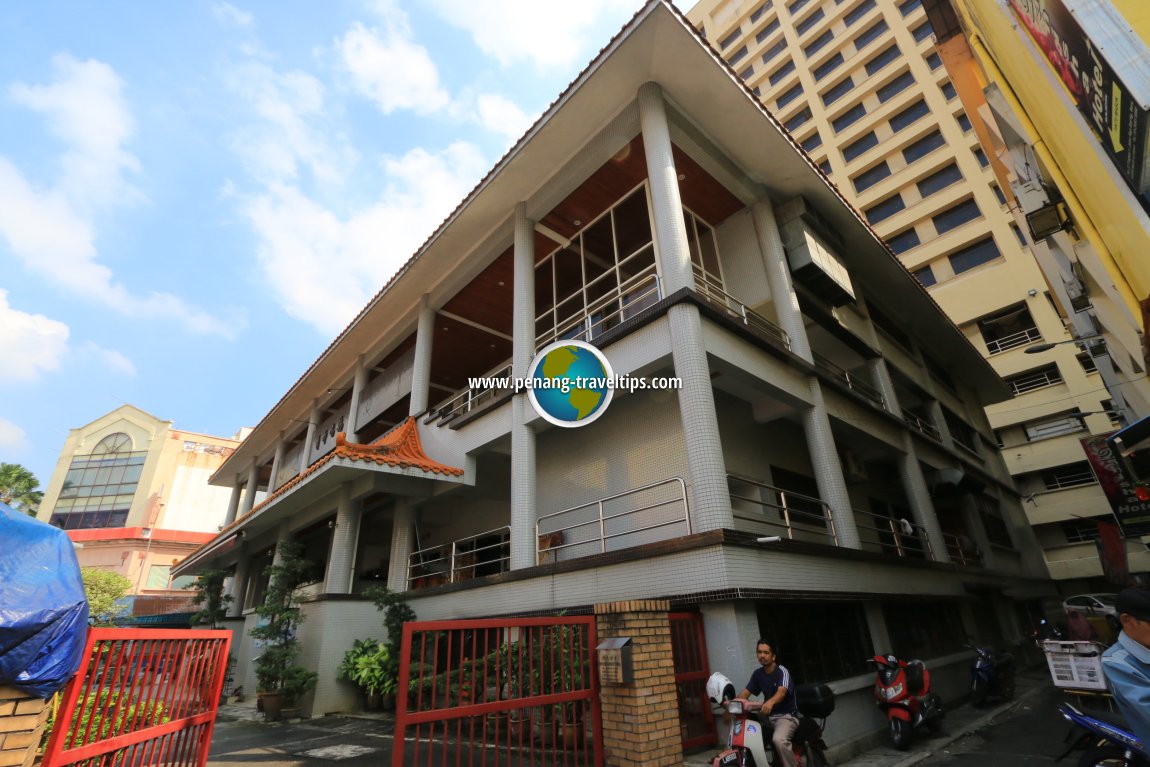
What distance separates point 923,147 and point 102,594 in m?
44.3

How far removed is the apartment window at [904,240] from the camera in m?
30.9

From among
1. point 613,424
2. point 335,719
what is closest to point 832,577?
point 613,424

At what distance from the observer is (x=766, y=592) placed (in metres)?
6.54

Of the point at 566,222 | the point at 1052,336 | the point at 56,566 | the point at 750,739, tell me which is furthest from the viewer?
the point at 1052,336

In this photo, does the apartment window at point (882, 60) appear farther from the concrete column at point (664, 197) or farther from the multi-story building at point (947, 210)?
the concrete column at point (664, 197)

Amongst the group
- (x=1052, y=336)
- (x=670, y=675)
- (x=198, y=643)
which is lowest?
(x=670, y=675)

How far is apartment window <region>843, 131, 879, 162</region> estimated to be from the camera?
34250 mm

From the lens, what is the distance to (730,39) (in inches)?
1783

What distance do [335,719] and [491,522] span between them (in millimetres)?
5045

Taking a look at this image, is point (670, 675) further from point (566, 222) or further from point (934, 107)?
point (934, 107)

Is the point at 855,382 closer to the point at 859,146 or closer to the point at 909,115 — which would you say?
the point at 909,115

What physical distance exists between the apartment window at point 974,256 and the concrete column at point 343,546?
31.5m

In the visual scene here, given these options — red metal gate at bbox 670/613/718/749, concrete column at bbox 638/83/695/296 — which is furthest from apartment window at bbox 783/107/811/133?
red metal gate at bbox 670/613/718/749

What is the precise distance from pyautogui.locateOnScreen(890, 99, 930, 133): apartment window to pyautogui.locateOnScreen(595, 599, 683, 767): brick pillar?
1481 inches
